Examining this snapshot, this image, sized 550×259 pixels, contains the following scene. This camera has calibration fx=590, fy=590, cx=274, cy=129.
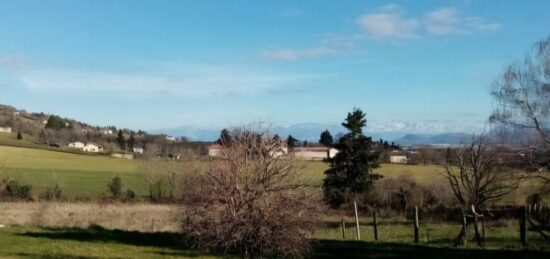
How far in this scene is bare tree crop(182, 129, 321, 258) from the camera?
16172 mm

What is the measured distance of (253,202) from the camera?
16141 mm

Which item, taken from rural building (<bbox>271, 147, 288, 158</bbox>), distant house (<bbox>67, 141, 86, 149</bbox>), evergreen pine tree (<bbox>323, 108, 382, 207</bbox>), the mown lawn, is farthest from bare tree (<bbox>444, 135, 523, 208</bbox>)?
distant house (<bbox>67, 141, 86, 149</bbox>)

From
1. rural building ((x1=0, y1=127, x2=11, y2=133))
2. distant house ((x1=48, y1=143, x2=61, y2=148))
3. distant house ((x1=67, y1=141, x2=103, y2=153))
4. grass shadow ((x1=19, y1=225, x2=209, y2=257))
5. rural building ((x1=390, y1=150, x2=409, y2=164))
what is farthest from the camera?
rural building ((x1=0, y1=127, x2=11, y2=133))

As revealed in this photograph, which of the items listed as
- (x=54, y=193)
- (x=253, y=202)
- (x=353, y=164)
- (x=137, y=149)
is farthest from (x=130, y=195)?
(x=137, y=149)

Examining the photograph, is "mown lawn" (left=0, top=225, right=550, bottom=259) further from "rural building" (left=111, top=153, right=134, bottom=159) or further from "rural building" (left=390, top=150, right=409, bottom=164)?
"rural building" (left=111, top=153, right=134, bottom=159)

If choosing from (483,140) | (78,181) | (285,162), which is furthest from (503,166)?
(78,181)

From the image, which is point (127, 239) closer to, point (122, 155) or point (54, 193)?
point (54, 193)

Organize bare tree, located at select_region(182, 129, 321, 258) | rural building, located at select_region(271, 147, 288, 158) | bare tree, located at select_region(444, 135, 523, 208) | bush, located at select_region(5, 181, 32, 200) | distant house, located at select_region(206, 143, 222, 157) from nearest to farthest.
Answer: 1. bare tree, located at select_region(182, 129, 321, 258)
2. rural building, located at select_region(271, 147, 288, 158)
3. distant house, located at select_region(206, 143, 222, 157)
4. bare tree, located at select_region(444, 135, 523, 208)
5. bush, located at select_region(5, 181, 32, 200)

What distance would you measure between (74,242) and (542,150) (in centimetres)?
2735

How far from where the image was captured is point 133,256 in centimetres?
1805

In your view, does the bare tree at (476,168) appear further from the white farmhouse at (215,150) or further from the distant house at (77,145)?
the distant house at (77,145)

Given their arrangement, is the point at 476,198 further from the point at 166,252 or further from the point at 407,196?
the point at 407,196

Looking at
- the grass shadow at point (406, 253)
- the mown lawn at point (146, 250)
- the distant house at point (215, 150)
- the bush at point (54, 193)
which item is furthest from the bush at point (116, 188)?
the distant house at point (215, 150)

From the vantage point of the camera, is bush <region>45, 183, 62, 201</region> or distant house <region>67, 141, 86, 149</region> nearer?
bush <region>45, 183, 62, 201</region>
